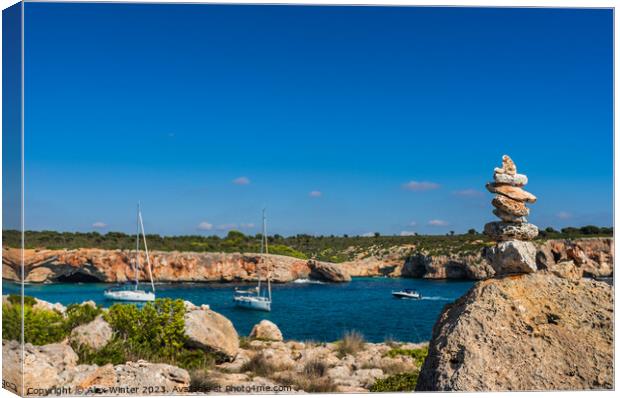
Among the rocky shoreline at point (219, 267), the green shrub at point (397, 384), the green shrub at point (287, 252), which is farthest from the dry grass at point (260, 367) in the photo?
the green shrub at point (287, 252)

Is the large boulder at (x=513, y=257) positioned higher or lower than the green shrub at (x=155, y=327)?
higher

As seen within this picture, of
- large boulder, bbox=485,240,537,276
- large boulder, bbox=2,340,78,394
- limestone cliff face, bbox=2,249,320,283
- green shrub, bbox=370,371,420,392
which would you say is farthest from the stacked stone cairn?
limestone cliff face, bbox=2,249,320,283

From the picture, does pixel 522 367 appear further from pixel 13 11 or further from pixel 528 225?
pixel 13 11

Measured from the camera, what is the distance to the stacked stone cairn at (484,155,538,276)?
18.8 feet

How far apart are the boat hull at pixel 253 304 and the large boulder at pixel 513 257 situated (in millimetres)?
29896

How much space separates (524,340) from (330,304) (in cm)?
3043

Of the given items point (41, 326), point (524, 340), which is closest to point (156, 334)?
point (41, 326)

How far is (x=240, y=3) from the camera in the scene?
653 cm

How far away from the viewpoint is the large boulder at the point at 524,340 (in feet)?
16.7

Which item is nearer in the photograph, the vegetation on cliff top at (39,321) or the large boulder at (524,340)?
the large boulder at (524,340)

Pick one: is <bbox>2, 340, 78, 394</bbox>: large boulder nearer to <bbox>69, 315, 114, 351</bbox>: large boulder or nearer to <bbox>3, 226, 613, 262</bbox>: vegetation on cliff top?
<bbox>69, 315, 114, 351</bbox>: large boulder

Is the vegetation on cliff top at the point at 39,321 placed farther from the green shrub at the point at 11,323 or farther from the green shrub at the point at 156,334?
the green shrub at the point at 156,334

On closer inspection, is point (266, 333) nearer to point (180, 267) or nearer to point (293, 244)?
point (180, 267)

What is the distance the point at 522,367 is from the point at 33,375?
15.5 feet
